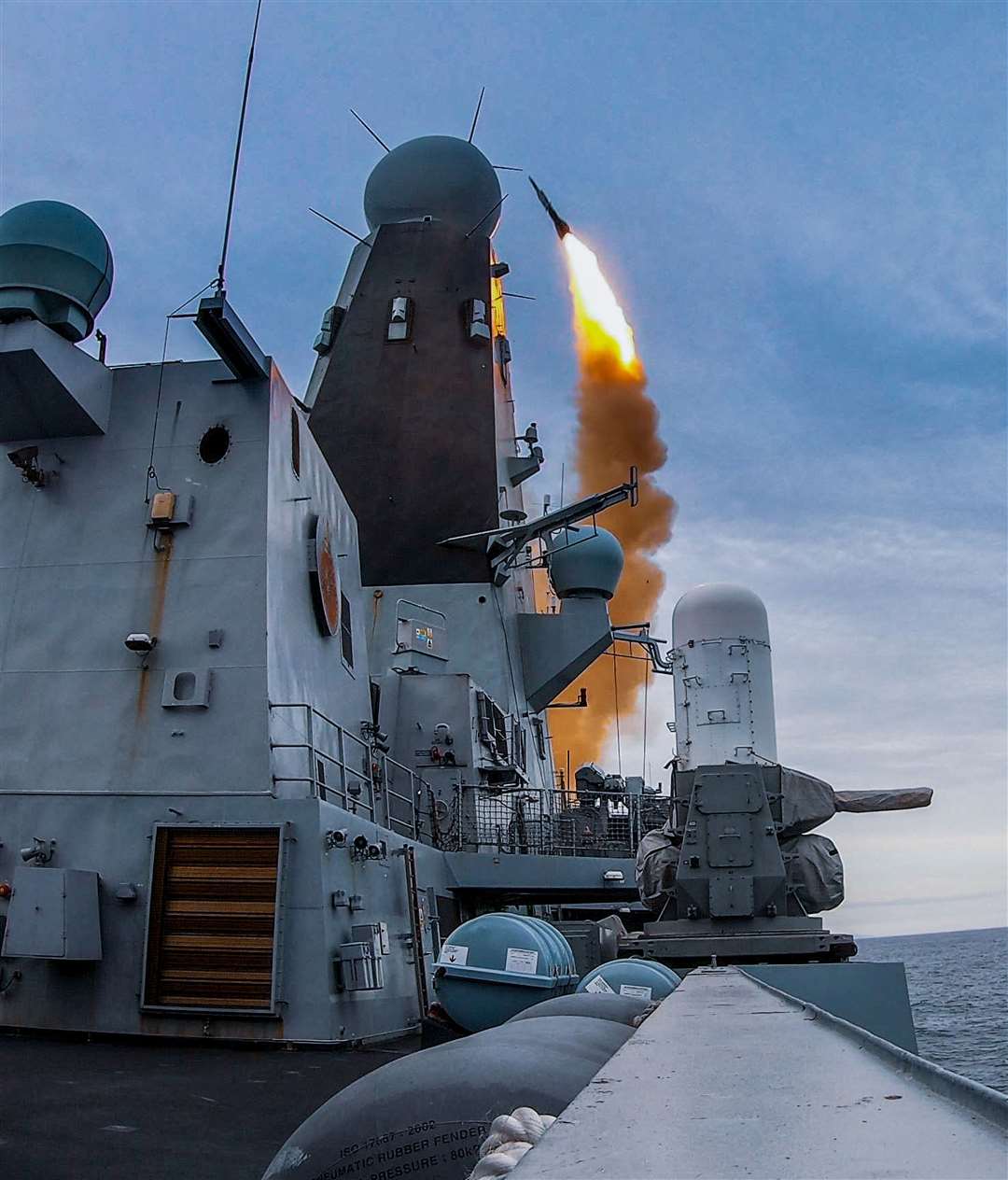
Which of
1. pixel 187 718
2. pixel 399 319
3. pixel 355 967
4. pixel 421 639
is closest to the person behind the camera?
pixel 355 967

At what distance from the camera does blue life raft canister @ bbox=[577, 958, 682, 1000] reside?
19.4 ft

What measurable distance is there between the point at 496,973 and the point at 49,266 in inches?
263

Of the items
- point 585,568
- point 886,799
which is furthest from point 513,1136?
point 585,568

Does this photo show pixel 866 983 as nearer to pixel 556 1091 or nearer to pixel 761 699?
pixel 761 699

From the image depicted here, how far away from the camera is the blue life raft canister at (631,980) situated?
5.90 meters

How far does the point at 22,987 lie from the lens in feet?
26.5

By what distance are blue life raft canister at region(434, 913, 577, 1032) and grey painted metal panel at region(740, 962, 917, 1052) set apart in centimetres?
228

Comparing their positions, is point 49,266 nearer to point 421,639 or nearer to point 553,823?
point 421,639

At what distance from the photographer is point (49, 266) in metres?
9.43

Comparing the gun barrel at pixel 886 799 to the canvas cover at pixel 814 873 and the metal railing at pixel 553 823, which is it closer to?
the canvas cover at pixel 814 873

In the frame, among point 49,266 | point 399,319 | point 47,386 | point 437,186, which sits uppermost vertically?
point 437,186

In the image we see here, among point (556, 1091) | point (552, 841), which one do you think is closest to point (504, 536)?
point (552, 841)

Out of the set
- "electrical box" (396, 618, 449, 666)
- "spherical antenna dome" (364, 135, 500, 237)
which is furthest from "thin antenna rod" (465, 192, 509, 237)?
"electrical box" (396, 618, 449, 666)

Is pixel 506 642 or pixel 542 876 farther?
pixel 506 642
